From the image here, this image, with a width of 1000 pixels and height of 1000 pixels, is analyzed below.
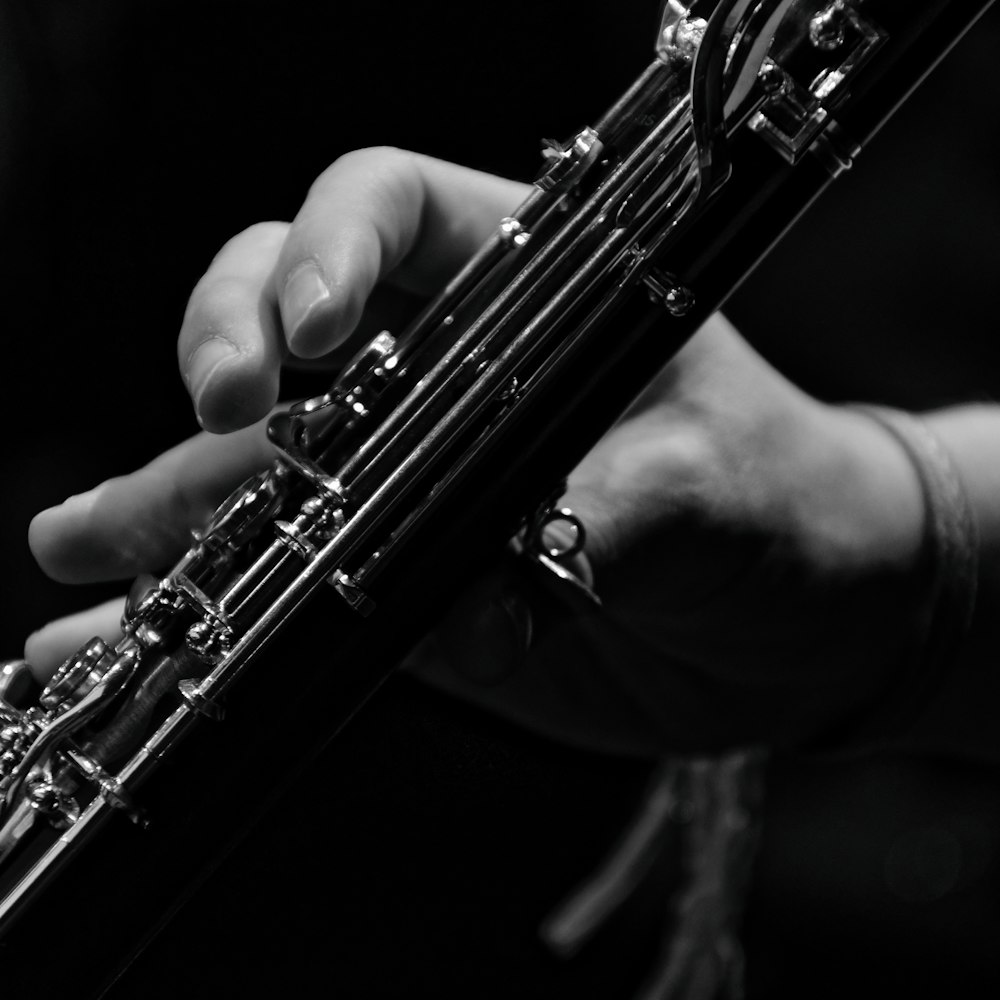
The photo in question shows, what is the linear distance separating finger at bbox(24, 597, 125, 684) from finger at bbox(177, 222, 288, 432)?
14 cm

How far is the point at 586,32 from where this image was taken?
34.9 inches

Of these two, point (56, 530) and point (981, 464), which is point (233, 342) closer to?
point (56, 530)

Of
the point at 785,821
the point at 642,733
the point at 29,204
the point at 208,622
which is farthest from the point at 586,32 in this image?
the point at 785,821

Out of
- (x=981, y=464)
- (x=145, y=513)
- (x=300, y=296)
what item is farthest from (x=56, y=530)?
(x=981, y=464)


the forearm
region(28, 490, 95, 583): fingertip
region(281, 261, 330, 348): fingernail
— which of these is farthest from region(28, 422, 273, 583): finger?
the forearm

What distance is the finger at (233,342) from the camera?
37 centimetres

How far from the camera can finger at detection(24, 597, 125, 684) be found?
1.51ft

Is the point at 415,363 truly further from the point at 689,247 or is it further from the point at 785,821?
the point at 785,821

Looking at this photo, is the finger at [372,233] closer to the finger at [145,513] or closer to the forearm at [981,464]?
the finger at [145,513]

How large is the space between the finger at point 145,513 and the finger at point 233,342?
73 mm

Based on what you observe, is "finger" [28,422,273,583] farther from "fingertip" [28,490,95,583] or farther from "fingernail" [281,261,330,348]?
"fingernail" [281,261,330,348]

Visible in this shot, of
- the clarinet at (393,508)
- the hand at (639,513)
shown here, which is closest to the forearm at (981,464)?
the hand at (639,513)

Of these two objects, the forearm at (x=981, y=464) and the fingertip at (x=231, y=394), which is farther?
the forearm at (x=981, y=464)

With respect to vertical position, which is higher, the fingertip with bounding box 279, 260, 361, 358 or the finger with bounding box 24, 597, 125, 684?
the fingertip with bounding box 279, 260, 361, 358
